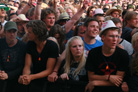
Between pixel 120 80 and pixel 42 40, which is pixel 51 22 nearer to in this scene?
pixel 42 40

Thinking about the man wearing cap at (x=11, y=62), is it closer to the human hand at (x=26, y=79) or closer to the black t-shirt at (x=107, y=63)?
the human hand at (x=26, y=79)

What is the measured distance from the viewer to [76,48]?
12.8 feet

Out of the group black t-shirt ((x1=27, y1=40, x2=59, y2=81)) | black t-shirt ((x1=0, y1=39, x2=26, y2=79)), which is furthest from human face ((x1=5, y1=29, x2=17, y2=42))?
black t-shirt ((x1=27, y1=40, x2=59, y2=81))

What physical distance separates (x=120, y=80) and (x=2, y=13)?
435cm

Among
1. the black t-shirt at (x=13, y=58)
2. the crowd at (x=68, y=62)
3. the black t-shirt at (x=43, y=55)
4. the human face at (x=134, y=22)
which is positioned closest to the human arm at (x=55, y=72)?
the crowd at (x=68, y=62)

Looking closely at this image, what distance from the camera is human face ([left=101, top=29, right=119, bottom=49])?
3.47 meters

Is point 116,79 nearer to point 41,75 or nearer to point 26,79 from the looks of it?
point 41,75

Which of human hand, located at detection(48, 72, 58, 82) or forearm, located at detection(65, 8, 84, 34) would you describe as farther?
forearm, located at detection(65, 8, 84, 34)

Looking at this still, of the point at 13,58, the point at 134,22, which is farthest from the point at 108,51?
the point at 134,22

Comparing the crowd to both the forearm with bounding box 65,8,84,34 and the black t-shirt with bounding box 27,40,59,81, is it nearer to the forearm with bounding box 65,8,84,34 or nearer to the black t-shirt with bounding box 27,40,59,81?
the black t-shirt with bounding box 27,40,59,81

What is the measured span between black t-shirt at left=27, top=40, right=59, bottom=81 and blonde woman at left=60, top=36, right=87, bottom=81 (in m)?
0.27

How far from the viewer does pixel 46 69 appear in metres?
4.07

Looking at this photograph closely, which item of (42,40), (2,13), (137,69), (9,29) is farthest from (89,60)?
(2,13)

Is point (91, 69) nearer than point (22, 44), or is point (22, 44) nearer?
point (91, 69)
